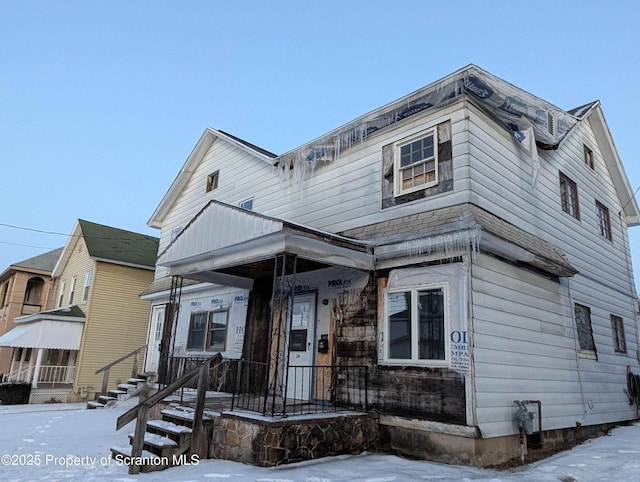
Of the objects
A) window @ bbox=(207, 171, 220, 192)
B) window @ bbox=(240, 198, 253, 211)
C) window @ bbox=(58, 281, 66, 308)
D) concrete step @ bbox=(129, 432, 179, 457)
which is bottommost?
concrete step @ bbox=(129, 432, 179, 457)

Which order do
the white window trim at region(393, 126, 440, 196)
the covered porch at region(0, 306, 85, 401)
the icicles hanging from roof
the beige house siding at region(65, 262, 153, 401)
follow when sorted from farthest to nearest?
the beige house siding at region(65, 262, 153, 401)
the covered porch at region(0, 306, 85, 401)
the white window trim at region(393, 126, 440, 196)
the icicles hanging from roof

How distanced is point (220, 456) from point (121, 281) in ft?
53.7

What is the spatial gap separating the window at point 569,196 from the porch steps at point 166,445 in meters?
9.23

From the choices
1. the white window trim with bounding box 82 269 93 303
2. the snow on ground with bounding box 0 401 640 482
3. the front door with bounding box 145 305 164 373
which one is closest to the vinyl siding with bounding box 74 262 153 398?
the white window trim with bounding box 82 269 93 303

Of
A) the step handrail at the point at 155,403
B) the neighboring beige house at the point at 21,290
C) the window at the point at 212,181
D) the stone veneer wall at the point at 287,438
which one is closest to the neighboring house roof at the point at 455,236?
the stone veneer wall at the point at 287,438

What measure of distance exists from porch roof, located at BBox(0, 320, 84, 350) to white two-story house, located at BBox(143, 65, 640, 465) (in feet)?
33.8

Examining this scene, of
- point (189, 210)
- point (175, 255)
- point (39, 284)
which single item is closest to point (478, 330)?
point (175, 255)

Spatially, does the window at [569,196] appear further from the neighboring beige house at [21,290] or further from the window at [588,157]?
the neighboring beige house at [21,290]

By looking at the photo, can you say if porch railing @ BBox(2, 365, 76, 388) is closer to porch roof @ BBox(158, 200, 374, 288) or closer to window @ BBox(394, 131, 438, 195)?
porch roof @ BBox(158, 200, 374, 288)

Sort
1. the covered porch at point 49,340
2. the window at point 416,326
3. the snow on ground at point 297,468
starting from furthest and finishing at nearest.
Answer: the covered porch at point 49,340
the window at point 416,326
the snow on ground at point 297,468

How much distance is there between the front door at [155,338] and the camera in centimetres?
1592

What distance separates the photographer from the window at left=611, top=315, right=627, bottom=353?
11844 mm

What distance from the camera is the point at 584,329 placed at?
10250mm

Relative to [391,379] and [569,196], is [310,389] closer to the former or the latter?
[391,379]
